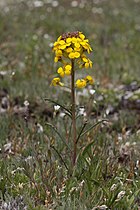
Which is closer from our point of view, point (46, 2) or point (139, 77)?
Result: point (139, 77)

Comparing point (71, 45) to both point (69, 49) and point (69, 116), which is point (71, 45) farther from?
point (69, 116)

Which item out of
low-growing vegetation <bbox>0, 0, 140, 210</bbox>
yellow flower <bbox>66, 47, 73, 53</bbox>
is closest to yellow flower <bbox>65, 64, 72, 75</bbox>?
low-growing vegetation <bbox>0, 0, 140, 210</bbox>

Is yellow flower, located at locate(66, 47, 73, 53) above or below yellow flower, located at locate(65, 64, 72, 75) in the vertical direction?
above

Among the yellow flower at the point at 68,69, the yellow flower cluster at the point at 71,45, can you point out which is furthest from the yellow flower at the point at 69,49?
the yellow flower at the point at 68,69

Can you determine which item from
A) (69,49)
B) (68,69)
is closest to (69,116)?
(68,69)

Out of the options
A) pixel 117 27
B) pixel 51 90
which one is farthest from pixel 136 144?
pixel 117 27

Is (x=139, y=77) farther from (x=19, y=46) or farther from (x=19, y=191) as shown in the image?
(x=19, y=191)

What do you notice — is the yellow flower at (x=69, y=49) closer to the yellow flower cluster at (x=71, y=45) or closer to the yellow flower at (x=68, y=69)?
the yellow flower cluster at (x=71, y=45)

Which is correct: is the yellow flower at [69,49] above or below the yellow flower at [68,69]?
above

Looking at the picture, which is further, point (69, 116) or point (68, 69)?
point (69, 116)

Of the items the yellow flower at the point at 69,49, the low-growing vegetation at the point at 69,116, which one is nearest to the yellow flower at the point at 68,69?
the low-growing vegetation at the point at 69,116

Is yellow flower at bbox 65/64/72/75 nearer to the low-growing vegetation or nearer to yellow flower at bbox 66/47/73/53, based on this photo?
the low-growing vegetation
